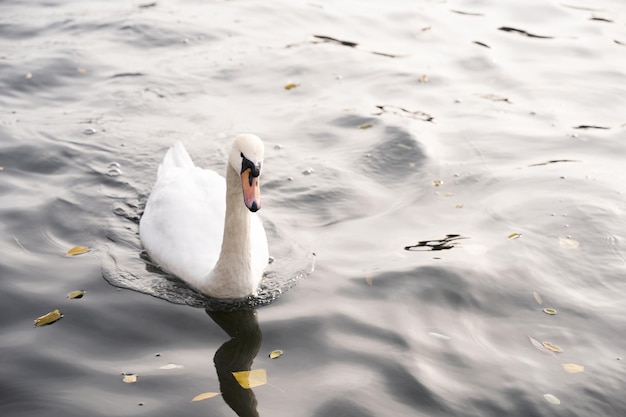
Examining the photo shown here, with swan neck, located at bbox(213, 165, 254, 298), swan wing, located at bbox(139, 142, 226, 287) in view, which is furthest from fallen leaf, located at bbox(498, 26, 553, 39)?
swan neck, located at bbox(213, 165, 254, 298)

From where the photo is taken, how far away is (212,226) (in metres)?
7.91

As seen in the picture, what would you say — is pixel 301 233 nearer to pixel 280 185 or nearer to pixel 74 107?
pixel 280 185

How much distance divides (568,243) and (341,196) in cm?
251

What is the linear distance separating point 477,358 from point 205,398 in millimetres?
2190

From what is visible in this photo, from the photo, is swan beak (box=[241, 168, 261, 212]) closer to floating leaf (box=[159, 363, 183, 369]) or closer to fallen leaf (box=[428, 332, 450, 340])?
floating leaf (box=[159, 363, 183, 369])

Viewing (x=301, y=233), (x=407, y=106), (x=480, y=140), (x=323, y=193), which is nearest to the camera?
(x=301, y=233)

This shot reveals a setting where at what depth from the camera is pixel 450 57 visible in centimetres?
1450

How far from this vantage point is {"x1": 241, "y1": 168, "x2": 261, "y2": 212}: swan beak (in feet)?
21.8

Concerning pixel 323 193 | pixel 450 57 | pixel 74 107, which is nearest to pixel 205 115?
pixel 74 107

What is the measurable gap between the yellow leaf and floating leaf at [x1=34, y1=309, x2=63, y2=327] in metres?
1.65

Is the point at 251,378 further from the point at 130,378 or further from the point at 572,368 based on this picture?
the point at 572,368

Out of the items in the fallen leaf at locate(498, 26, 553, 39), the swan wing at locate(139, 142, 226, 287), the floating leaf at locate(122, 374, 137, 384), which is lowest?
the fallen leaf at locate(498, 26, 553, 39)

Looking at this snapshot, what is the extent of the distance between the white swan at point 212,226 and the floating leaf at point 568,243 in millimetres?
3045

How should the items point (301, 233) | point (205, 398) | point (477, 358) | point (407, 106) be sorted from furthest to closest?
point (407, 106) → point (301, 233) → point (477, 358) → point (205, 398)
